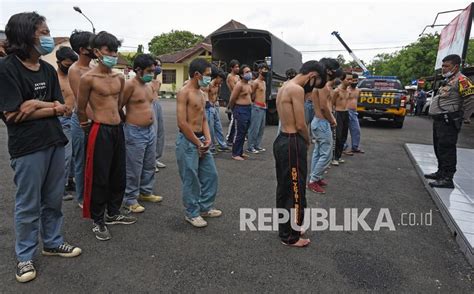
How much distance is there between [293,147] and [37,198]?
2109 millimetres

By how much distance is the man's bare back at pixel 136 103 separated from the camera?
3.58m

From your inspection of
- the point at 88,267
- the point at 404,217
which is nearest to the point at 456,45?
the point at 404,217

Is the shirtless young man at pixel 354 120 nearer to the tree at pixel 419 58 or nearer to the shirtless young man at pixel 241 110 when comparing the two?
the shirtless young man at pixel 241 110

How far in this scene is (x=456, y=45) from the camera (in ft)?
38.4

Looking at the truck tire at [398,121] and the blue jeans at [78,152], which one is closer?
the blue jeans at [78,152]

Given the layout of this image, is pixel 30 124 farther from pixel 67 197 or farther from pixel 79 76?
pixel 67 197

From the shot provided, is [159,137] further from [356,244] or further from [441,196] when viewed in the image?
[441,196]

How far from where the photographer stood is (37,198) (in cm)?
252

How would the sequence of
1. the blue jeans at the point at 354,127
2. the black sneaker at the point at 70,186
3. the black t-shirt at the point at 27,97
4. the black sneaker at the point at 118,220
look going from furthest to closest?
the blue jeans at the point at 354,127, the black sneaker at the point at 70,186, the black sneaker at the point at 118,220, the black t-shirt at the point at 27,97

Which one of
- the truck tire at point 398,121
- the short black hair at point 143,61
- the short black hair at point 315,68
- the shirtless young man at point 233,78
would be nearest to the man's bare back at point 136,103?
the short black hair at point 143,61

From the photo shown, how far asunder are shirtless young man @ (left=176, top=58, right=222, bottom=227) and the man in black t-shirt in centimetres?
109


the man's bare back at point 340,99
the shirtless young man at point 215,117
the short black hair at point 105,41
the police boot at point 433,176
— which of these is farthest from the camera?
the shirtless young man at point 215,117

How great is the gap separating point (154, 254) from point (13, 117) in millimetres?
1512

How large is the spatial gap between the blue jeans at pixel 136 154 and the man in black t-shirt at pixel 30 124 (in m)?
0.98
